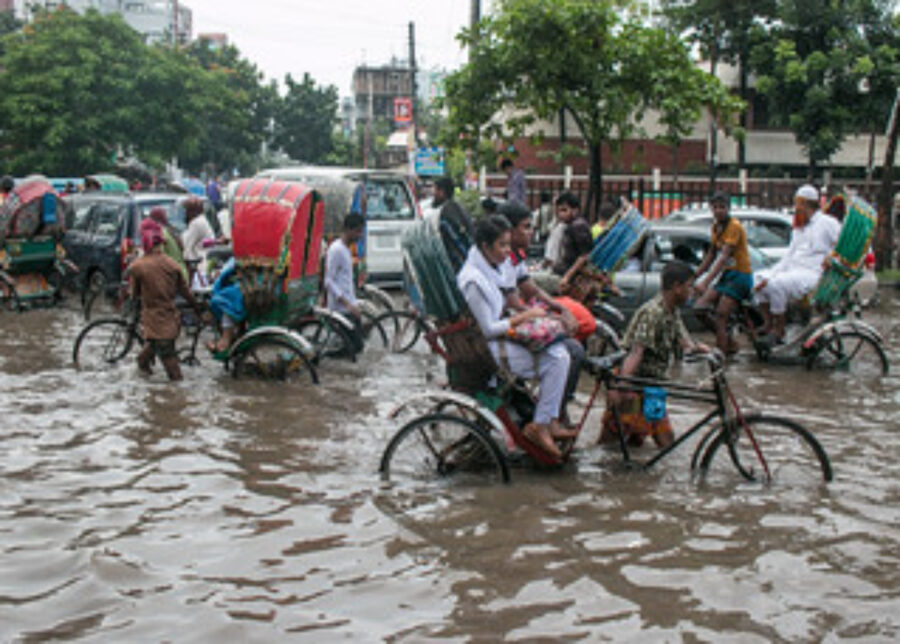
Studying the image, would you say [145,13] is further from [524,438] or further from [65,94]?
[524,438]

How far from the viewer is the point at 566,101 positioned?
14461mm

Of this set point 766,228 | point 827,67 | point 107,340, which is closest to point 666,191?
point 766,228

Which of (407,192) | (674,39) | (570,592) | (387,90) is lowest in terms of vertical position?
(570,592)

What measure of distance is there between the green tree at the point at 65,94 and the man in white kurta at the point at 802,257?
98.4 feet

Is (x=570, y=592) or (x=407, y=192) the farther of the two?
(x=407, y=192)

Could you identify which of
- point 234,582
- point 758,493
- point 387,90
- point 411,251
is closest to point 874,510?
point 758,493

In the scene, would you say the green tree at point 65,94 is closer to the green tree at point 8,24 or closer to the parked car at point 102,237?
the green tree at point 8,24

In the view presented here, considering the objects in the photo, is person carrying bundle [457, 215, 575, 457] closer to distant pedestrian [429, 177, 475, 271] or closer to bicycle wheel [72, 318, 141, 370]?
distant pedestrian [429, 177, 475, 271]

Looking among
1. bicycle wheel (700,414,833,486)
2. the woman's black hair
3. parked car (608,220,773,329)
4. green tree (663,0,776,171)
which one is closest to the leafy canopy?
parked car (608,220,773,329)

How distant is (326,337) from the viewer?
10.3m

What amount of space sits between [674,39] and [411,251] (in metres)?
Result: 9.64

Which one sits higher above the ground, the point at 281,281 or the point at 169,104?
the point at 169,104

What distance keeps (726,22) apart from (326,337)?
27.2 meters

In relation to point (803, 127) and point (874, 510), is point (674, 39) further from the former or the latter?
point (803, 127)
